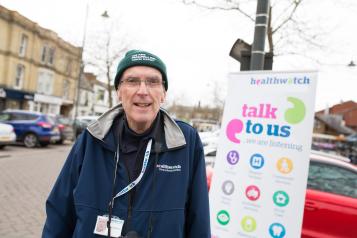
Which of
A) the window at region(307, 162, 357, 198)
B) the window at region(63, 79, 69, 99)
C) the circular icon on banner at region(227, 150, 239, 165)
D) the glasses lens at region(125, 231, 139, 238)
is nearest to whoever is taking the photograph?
the glasses lens at region(125, 231, 139, 238)

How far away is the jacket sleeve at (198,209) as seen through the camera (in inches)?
79.6

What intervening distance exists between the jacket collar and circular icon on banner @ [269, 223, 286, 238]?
7.19 feet

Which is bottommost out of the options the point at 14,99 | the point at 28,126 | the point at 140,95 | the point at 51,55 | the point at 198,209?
the point at 28,126

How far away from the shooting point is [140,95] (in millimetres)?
2008

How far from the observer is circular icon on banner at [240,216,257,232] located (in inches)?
151

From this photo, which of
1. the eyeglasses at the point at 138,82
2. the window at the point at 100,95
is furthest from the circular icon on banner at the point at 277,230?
the window at the point at 100,95

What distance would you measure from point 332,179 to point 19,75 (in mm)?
30808

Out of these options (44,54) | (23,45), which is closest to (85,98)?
(44,54)

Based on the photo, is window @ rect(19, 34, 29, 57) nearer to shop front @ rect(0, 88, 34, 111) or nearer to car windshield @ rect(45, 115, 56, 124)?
shop front @ rect(0, 88, 34, 111)

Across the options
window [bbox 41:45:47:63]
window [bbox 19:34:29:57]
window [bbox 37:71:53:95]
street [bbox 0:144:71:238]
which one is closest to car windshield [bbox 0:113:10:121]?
street [bbox 0:144:71:238]

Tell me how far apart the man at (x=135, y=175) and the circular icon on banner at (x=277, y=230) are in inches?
75.9

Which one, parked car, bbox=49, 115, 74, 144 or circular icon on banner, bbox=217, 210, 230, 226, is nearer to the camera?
circular icon on banner, bbox=217, 210, 230, 226

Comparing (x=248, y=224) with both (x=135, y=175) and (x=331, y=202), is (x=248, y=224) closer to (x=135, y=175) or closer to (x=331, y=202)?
(x=331, y=202)

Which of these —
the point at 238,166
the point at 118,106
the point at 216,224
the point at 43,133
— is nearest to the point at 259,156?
the point at 238,166
